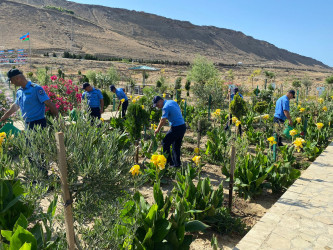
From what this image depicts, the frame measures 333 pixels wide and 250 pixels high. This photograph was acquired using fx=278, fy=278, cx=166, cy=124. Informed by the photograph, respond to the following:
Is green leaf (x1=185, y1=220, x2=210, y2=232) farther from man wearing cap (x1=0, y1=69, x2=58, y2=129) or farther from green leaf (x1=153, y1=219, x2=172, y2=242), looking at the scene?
man wearing cap (x1=0, y1=69, x2=58, y2=129)

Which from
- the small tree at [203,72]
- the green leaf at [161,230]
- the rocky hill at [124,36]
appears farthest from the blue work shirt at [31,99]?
the rocky hill at [124,36]

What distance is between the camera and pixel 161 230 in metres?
2.59

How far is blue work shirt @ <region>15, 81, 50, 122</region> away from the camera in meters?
4.09

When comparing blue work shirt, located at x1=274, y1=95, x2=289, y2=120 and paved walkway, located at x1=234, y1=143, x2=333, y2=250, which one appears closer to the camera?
paved walkway, located at x1=234, y1=143, x2=333, y2=250

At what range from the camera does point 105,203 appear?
2250 mm

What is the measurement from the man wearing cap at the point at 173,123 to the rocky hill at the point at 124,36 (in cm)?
4362

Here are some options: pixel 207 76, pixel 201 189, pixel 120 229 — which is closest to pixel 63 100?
pixel 201 189

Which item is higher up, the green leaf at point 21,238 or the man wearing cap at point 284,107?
the man wearing cap at point 284,107

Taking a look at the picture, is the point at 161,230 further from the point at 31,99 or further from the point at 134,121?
the point at 134,121

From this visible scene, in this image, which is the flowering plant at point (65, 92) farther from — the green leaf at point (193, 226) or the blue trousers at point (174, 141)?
the green leaf at point (193, 226)

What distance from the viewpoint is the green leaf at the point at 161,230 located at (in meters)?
2.57

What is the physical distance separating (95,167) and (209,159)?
441cm

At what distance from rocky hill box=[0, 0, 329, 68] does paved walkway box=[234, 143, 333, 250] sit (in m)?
44.4

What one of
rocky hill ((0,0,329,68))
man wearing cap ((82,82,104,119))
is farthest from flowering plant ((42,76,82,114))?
rocky hill ((0,0,329,68))
